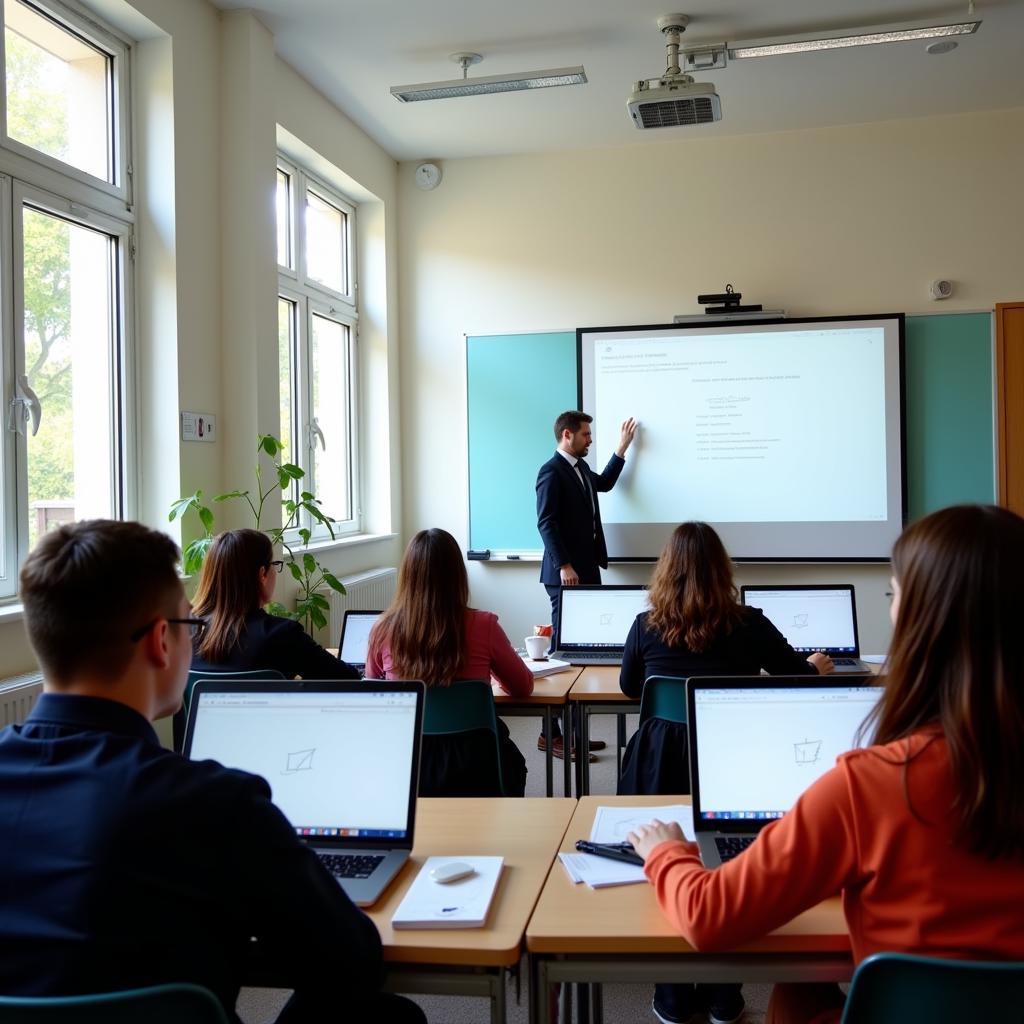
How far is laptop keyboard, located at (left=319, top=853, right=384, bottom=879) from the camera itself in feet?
5.33

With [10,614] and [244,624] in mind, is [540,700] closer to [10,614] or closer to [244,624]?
[244,624]

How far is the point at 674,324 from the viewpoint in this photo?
593cm

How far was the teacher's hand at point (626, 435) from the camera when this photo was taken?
5973 mm

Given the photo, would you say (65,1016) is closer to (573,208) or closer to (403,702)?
(403,702)

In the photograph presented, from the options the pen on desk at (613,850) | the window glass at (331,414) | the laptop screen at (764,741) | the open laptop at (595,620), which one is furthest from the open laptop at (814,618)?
the window glass at (331,414)

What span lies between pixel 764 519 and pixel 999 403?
1.49 metres

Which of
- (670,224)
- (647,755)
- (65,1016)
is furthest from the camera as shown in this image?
(670,224)

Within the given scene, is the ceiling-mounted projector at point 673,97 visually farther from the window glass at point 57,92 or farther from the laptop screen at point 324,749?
the laptop screen at point 324,749

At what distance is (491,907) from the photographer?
1.52 m

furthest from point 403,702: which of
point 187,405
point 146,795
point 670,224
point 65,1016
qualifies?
point 670,224

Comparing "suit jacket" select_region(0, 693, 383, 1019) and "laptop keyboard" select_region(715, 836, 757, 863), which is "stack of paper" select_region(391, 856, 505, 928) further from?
"laptop keyboard" select_region(715, 836, 757, 863)

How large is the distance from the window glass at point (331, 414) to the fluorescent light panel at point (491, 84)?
1.49 meters

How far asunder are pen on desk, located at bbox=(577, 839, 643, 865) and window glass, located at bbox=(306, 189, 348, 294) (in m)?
4.50

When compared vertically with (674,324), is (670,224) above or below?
above
